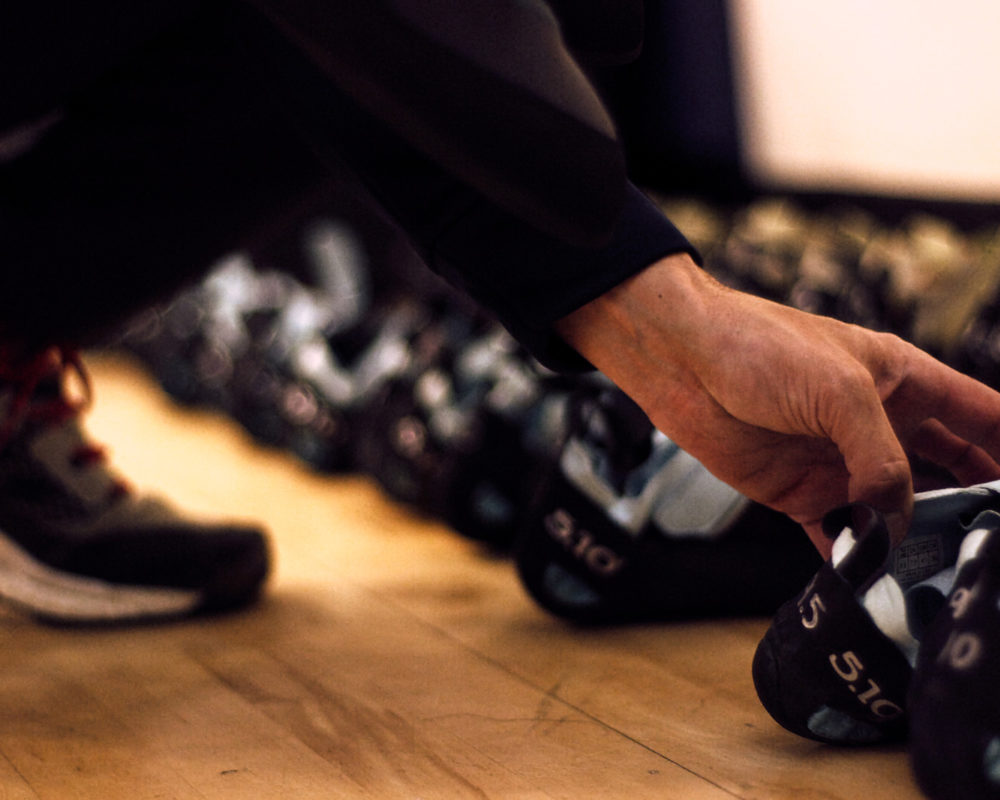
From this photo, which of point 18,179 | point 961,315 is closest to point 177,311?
point 18,179

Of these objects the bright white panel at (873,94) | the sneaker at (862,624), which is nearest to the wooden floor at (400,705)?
the sneaker at (862,624)

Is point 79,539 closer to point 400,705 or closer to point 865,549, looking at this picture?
point 400,705

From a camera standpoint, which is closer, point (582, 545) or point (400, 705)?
point (400, 705)

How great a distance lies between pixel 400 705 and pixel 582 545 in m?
0.19

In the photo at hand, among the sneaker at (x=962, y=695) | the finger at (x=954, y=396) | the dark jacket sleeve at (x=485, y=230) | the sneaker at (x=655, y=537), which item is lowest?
the sneaker at (x=655, y=537)

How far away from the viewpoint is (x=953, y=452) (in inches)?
24.0

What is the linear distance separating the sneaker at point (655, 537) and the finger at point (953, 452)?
151mm

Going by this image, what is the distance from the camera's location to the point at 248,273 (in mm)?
1736

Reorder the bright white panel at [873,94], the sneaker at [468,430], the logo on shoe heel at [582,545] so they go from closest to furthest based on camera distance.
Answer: the logo on shoe heel at [582,545] < the sneaker at [468,430] < the bright white panel at [873,94]

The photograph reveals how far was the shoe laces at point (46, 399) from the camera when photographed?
81 cm

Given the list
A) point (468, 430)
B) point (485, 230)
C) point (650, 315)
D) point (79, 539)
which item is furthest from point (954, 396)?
point (79, 539)

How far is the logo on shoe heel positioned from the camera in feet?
2.43

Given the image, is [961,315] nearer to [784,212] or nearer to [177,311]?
[784,212]

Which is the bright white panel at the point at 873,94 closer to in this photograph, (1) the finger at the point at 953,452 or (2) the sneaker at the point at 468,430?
(2) the sneaker at the point at 468,430
